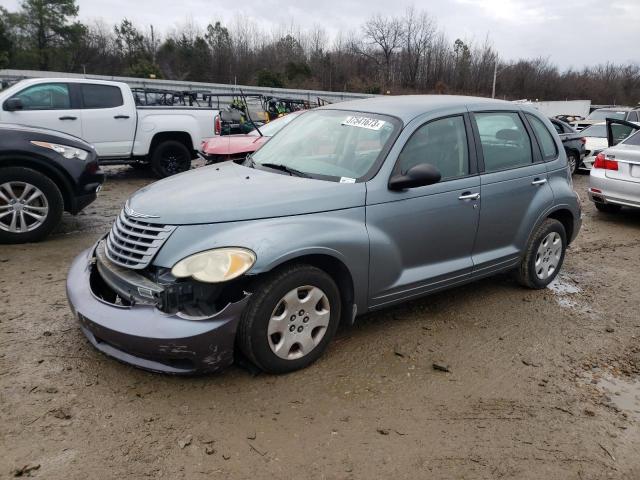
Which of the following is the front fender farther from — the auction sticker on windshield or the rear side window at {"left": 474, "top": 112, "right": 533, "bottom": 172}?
the rear side window at {"left": 474, "top": 112, "right": 533, "bottom": 172}

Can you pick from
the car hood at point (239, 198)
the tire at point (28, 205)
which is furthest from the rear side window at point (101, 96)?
the car hood at point (239, 198)

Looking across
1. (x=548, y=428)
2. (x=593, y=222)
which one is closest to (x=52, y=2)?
(x=593, y=222)

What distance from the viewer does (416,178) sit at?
11.6 feet

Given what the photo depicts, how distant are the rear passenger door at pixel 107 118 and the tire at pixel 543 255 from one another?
25.1 ft

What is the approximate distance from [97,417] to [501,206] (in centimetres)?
338

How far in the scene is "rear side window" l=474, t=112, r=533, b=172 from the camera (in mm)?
4316

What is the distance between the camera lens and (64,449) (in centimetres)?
259

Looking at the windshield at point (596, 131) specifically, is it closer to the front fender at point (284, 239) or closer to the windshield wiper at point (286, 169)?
the windshield wiper at point (286, 169)

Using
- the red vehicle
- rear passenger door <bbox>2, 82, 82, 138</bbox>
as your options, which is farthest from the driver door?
rear passenger door <bbox>2, 82, 82, 138</bbox>

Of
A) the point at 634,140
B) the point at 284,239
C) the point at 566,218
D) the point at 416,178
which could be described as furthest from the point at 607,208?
the point at 284,239

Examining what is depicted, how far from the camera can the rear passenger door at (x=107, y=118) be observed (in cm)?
930

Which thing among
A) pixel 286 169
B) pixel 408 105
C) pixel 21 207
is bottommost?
pixel 21 207

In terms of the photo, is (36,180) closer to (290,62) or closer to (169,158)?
(169,158)

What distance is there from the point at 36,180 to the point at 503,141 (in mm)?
4817
